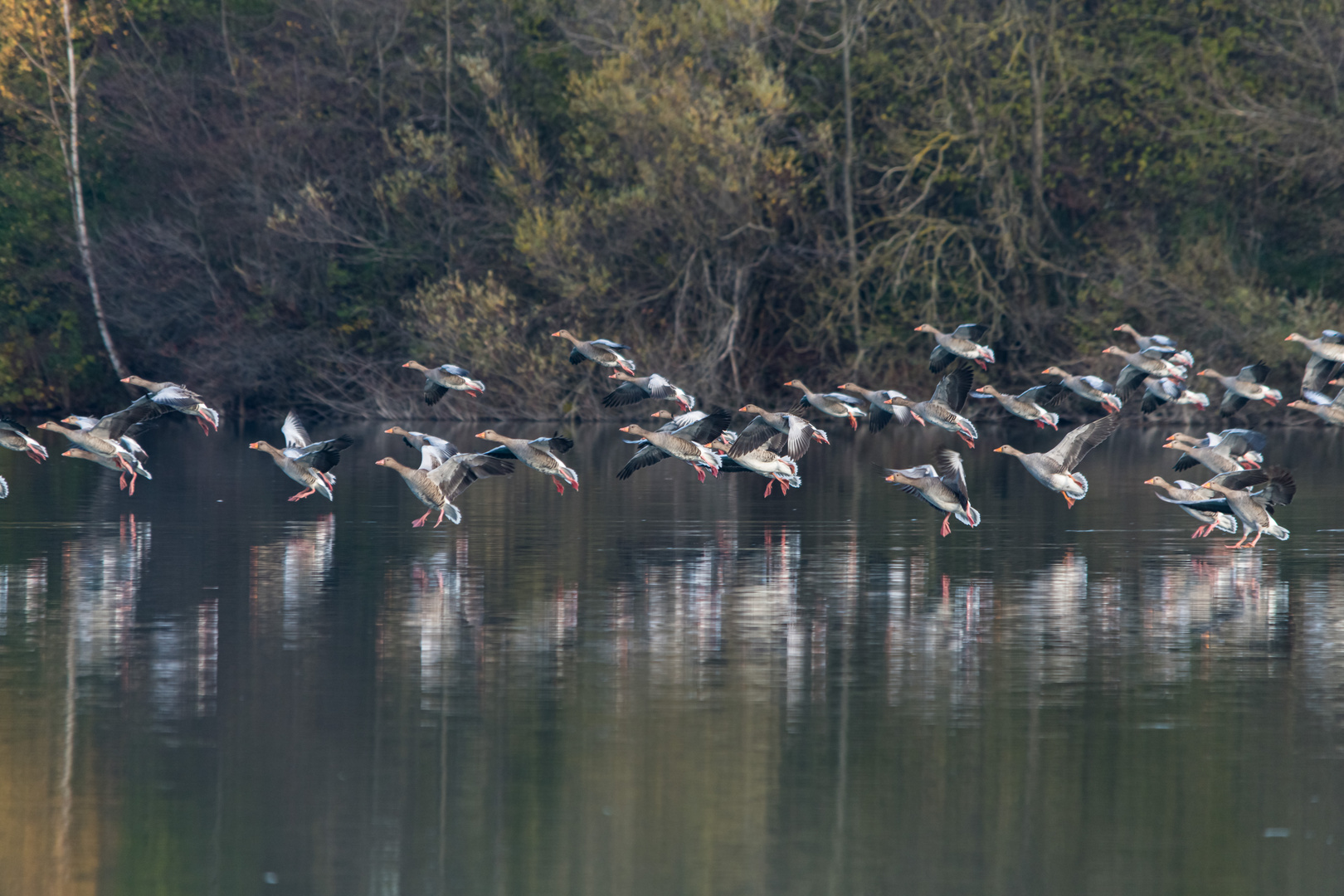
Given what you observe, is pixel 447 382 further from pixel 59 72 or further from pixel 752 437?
pixel 59 72

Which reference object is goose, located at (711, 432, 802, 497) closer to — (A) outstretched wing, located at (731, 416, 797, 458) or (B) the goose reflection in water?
(A) outstretched wing, located at (731, 416, 797, 458)

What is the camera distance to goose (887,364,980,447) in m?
20.8

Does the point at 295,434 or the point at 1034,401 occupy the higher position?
the point at 1034,401

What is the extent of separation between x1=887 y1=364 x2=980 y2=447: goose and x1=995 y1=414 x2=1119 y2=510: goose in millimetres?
1632

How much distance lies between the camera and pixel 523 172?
45.5m

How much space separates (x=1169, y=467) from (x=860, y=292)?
1723 cm

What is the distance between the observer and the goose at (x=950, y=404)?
20750mm

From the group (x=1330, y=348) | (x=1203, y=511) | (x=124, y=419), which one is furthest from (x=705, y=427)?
(x=1330, y=348)

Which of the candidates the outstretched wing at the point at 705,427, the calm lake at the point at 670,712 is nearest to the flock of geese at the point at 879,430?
the outstretched wing at the point at 705,427

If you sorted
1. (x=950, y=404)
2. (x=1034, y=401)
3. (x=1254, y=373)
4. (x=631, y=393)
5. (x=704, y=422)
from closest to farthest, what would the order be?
(x=704, y=422) → (x=950, y=404) → (x=1254, y=373) → (x=631, y=393) → (x=1034, y=401)

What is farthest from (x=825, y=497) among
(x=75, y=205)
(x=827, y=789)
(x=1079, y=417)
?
(x=75, y=205)

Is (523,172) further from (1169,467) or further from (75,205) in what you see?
(1169,467)

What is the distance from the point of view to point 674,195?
42.5 m

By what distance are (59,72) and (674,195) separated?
58.1 feet
